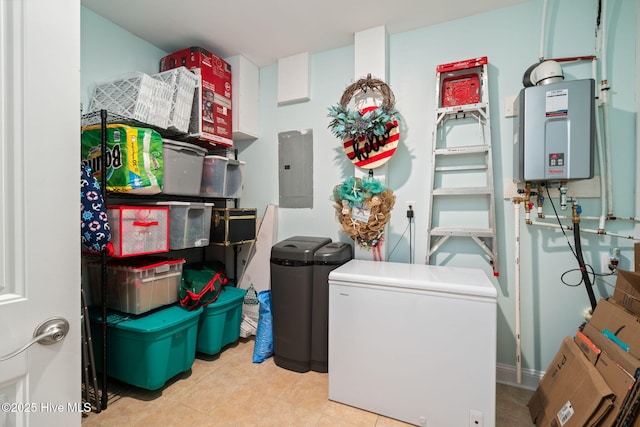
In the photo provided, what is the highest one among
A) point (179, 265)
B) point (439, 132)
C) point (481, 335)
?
point (439, 132)

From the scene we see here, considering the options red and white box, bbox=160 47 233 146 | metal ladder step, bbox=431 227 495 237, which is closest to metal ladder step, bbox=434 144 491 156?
metal ladder step, bbox=431 227 495 237

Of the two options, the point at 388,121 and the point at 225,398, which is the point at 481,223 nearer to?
the point at 388,121

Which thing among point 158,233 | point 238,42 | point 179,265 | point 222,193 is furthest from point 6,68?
point 238,42

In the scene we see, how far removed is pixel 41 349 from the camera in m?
0.68

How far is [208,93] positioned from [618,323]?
308cm

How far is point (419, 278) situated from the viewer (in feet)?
5.46

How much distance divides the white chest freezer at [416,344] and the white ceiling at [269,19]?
73.5 inches

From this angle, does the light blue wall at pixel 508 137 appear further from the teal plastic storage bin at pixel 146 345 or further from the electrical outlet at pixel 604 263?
the teal plastic storage bin at pixel 146 345

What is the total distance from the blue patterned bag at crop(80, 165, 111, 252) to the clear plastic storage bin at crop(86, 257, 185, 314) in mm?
310

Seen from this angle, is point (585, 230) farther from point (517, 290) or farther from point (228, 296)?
point (228, 296)

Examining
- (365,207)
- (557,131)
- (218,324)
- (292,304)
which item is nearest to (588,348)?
(557,131)

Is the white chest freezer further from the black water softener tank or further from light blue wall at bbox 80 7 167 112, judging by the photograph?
light blue wall at bbox 80 7 167 112

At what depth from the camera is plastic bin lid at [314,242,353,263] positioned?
2097 mm

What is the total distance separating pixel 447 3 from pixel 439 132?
0.88 metres
